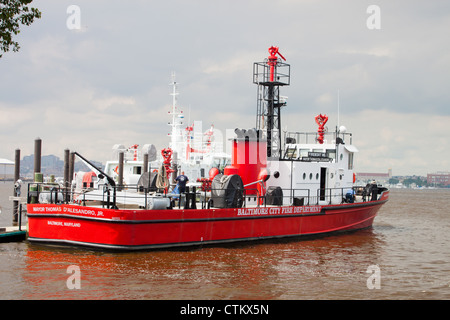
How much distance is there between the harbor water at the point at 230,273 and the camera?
10805 mm

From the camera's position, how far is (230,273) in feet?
41.6

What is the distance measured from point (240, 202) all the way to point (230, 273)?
449cm

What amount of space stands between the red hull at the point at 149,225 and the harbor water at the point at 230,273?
0.32m

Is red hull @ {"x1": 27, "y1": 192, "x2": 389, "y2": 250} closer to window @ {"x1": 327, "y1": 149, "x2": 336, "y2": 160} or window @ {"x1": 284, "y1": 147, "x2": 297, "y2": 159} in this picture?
window @ {"x1": 284, "y1": 147, "x2": 297, "y2": 159}

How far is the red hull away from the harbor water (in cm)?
32

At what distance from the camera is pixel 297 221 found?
18484 millimetres

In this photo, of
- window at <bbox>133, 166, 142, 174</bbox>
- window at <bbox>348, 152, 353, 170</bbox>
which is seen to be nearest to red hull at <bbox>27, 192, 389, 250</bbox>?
window at <bbox>348, 152, 353, 170</bbox>

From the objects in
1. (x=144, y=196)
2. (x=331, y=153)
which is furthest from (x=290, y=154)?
(x=144, y=196)

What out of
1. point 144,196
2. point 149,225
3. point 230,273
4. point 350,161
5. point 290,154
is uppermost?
point 290,154

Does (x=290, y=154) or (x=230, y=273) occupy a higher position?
(x=290, y=154)

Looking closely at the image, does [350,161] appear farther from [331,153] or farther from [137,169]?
[137,169]

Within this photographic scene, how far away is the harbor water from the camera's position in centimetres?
1080

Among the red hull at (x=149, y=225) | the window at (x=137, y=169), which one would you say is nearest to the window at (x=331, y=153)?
the red hull at (x=149, y=225)
